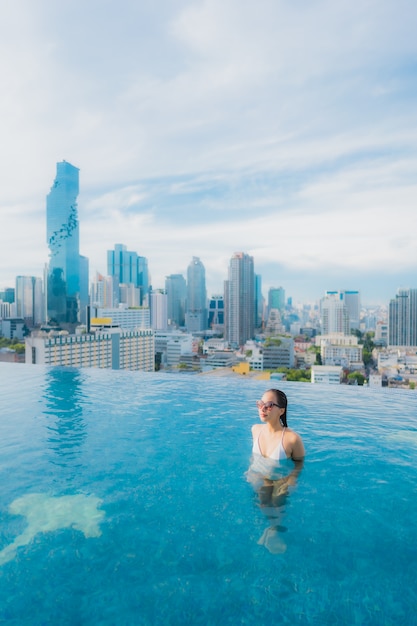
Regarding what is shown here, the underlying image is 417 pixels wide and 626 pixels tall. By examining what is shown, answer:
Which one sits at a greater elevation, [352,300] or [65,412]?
[352,300]

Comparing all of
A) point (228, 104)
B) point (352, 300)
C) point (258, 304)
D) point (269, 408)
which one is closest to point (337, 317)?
point (258, 304)

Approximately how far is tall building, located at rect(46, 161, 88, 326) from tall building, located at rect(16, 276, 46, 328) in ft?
4.67

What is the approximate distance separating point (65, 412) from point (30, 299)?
4001 cm

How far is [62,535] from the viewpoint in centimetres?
216

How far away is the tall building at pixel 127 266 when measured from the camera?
249 ft

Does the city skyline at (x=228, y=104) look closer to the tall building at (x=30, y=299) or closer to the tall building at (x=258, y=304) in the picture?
the tall building at (x=30, y=299)

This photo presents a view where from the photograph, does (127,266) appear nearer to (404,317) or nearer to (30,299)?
(30,299)

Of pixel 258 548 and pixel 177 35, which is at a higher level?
pixel 177 35

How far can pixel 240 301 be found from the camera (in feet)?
196

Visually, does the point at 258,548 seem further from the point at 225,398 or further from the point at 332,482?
the point at 225,398

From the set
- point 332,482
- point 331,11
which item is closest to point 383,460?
point 332,482

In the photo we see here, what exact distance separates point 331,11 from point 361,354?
1499 inches

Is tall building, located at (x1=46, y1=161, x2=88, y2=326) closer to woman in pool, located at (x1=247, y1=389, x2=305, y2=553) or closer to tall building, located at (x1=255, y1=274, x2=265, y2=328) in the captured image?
tall building, located at (x1=255, y1=274, x2=265, y2=328)

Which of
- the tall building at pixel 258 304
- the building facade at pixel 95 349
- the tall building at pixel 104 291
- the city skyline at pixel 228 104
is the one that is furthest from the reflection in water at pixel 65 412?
the tall building at pixel 104 291
